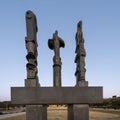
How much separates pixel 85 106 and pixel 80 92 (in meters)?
0.58

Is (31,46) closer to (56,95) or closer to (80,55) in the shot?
(80,55)

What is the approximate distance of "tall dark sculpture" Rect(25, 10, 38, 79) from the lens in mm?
9641

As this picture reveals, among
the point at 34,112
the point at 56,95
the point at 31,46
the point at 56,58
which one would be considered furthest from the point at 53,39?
the point at 34,112

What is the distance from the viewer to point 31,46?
9867 mm

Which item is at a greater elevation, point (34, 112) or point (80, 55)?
point (80, 55)

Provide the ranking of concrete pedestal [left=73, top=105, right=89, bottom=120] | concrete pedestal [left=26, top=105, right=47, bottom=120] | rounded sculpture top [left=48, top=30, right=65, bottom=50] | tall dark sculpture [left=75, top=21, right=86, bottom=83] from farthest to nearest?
rounded sculpture top [left=48, top=30, right=65, bottom=50], tall dark sculpture [left=75, top=21, right=86, bottom=83], concrete pedestal [left=73, top=105, right=89, bottom=120], concrete pedestal [left=26, top=105, right=47, bottom=120]

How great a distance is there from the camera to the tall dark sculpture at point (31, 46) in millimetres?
9641

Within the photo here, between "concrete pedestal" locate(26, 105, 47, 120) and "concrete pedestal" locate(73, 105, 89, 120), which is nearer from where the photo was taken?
"concrete pedestal" locate(26, 105, 47, 120)

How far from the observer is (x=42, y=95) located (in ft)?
30.3

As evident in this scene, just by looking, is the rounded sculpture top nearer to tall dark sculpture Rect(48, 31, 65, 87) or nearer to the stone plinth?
tall dark sculpture Rect(48, 31, 65, 87)

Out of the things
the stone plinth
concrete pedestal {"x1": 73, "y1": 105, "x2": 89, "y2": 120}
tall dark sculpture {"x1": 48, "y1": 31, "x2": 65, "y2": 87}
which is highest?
tall dark sculpture {"x1": 48, "y1": 31, "x2": 65, "y2": 87}

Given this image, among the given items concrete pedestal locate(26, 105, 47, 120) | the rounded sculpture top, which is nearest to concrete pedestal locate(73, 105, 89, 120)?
concrete pedestal locate(26, 105, 47, 120)

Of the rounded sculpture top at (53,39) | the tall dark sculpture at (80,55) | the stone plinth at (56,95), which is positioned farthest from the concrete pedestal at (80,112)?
the rounded sculpture top at (53,39)

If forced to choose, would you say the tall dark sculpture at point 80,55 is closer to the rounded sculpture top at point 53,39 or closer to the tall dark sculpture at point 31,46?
the rounded sculpture top at point 53,39
